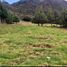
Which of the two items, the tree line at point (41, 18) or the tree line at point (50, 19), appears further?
the tree line at point (41, 18)

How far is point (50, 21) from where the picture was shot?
44844 mm

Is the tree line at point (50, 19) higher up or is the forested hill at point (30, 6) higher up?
the forested hill at point (30, 6)

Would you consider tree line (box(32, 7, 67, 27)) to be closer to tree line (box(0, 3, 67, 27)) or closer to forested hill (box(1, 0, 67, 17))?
tree line (box(0, 3, 67, 27))

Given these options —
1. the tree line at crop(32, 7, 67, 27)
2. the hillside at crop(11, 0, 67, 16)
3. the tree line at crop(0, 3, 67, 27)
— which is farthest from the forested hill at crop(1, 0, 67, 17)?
the tree line at crop(0, 3, 67, 27)

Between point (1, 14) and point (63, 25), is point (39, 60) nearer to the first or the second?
point (63, 25)

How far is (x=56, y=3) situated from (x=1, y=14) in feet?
148

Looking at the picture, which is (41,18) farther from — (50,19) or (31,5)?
(31,5)

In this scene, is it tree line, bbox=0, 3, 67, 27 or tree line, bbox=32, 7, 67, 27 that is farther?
tree line, bbox=0, 3, 67, 27

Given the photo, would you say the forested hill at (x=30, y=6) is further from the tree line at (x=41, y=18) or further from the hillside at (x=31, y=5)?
the tree line at (x=41, y=18)

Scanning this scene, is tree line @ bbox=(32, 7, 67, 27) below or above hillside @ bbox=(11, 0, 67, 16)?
below

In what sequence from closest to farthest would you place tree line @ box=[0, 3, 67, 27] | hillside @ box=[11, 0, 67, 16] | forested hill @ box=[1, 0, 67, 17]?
tree line @ box=[0, 3, 67, 27]
forested hill @ box=[1, 0, 67, 17]
hillside @ box=[11, 0, 67, 16]

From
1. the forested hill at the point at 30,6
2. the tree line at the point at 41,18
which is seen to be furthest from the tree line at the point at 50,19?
the forested hill at the point at 30,6

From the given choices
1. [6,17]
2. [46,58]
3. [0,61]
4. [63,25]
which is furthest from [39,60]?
[6,17]

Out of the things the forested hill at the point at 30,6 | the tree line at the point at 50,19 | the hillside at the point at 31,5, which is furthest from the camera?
the hillside at the point at 31,5
